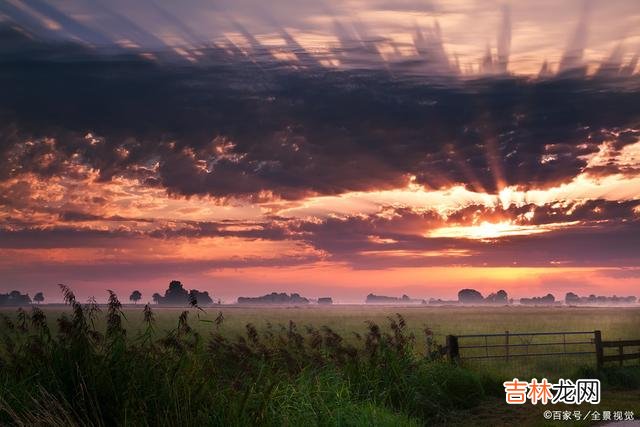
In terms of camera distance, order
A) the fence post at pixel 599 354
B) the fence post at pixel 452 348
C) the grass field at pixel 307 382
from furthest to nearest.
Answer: the fence post at pixel 599 354, the fence post at pixel 452 348, the grass field at pixel 307 382

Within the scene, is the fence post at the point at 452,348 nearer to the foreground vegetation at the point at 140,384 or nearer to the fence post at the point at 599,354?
the fence post at the point at 599,354

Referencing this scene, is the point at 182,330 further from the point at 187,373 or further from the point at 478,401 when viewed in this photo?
the point at 478,401

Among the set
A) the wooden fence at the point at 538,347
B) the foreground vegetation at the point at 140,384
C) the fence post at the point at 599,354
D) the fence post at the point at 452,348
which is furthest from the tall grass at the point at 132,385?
the fence post at the point at 599,354

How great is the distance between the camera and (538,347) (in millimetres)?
34875

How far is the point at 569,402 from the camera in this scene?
16641mm

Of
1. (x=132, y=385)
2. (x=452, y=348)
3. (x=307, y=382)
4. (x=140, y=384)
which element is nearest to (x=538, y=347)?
(x=452, y=348)

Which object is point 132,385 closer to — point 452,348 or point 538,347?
point 452,348

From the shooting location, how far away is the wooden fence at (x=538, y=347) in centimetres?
2159

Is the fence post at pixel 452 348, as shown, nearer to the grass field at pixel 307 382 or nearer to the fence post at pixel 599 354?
the grass field at pixel 307 382

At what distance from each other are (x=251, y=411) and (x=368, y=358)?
6611mm

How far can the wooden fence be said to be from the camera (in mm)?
21594

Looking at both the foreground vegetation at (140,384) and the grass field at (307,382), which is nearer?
the foreground vegetation at (140,384)

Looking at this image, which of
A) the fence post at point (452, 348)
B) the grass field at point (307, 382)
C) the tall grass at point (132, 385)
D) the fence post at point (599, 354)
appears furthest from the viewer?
the fence post at point (599, 354)

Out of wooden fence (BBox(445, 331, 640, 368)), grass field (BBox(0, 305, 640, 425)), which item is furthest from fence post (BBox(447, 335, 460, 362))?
grass field (BBox(0, 305, 640, 425))
